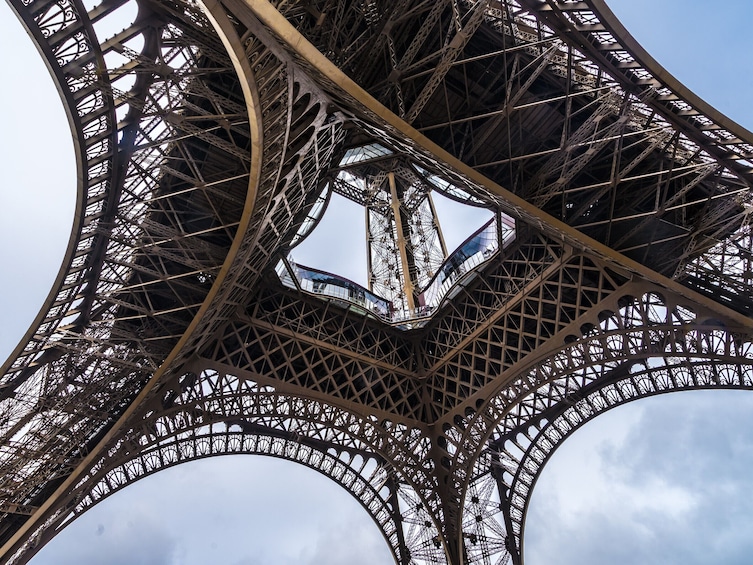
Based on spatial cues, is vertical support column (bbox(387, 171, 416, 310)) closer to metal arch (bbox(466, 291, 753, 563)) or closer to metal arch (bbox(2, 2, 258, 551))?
metal arch (bbox(466, 291, 753, 563))

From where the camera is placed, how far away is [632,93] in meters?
10.7

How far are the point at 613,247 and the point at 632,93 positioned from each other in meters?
4.73

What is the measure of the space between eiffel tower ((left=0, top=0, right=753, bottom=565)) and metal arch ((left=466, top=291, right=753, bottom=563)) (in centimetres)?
11

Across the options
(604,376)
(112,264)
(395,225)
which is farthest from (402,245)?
(112,264)

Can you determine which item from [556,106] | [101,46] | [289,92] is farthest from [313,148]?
[556,106]

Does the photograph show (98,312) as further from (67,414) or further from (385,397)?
(385,397)

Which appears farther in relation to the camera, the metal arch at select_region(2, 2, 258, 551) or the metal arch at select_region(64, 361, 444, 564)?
the metal arch at select_region(64, 361, 444, 564)

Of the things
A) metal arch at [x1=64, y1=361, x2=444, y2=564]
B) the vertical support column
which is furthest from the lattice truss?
metal arch at [x1=64, y1=361, x2=444, y2=564]

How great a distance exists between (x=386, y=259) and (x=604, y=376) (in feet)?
43.0

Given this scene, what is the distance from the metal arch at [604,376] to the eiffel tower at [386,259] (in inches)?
4.2

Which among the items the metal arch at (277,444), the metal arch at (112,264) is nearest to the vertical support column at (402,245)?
the metal arch at (277,444)

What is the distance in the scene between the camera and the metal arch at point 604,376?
A: 612 inches

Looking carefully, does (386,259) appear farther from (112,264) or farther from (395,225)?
(112,264)

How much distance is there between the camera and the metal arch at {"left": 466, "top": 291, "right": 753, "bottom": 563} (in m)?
15.5
